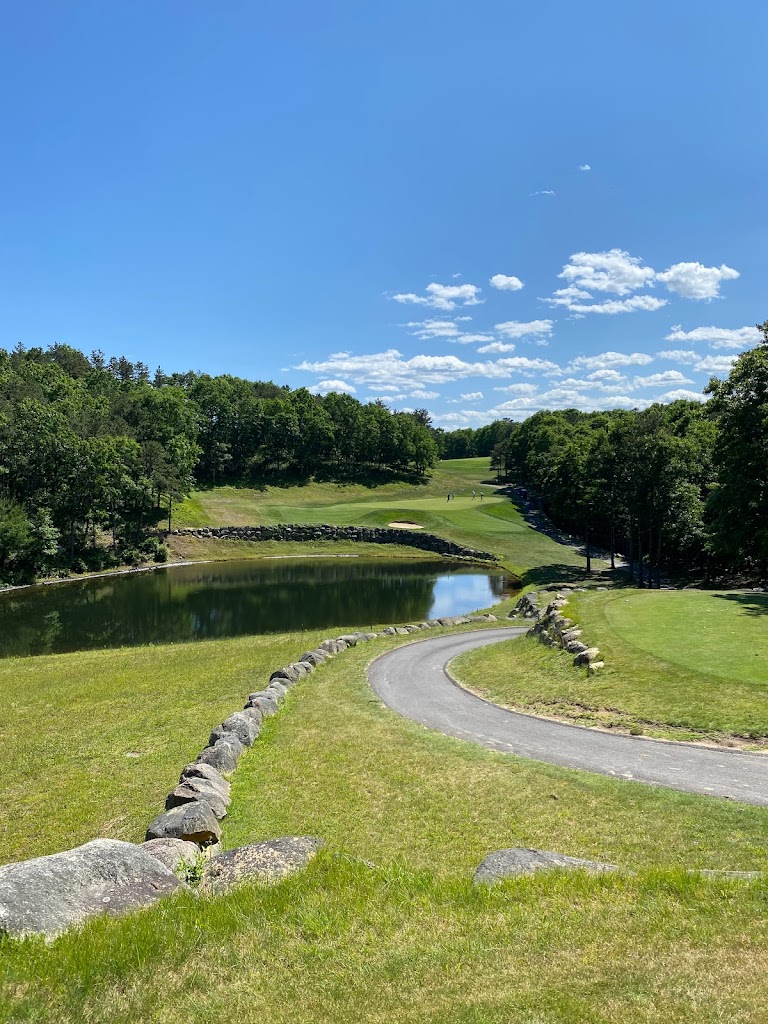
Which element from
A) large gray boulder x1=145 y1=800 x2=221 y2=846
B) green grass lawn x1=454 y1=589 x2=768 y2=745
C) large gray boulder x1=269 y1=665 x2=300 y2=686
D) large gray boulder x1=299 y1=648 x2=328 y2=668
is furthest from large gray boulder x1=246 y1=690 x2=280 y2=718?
large gray boulder x1=145 y1=800 x2=221 y2=846

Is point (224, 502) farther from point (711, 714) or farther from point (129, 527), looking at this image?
point (711, 714)

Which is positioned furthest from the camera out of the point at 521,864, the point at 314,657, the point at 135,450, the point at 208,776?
the point at 135,450

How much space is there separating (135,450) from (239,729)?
56258 millimetres

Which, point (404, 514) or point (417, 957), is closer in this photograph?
point (417, 957)

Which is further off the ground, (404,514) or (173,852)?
(404,514)

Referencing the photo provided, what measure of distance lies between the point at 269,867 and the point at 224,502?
81025 mm

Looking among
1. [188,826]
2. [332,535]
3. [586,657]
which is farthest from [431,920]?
[332,535]

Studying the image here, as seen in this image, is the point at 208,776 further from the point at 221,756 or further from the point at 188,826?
the point at 188,826

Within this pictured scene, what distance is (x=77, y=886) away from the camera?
7078 millimetres

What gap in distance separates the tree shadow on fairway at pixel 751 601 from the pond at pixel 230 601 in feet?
62.2

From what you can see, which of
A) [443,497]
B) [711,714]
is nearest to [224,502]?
[443,497]

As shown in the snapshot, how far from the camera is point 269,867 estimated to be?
810cm

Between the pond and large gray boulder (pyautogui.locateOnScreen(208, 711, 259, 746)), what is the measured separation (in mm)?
18675

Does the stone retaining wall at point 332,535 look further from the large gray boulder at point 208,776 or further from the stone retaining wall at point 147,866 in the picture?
the stone retaining wall at point 147,866
